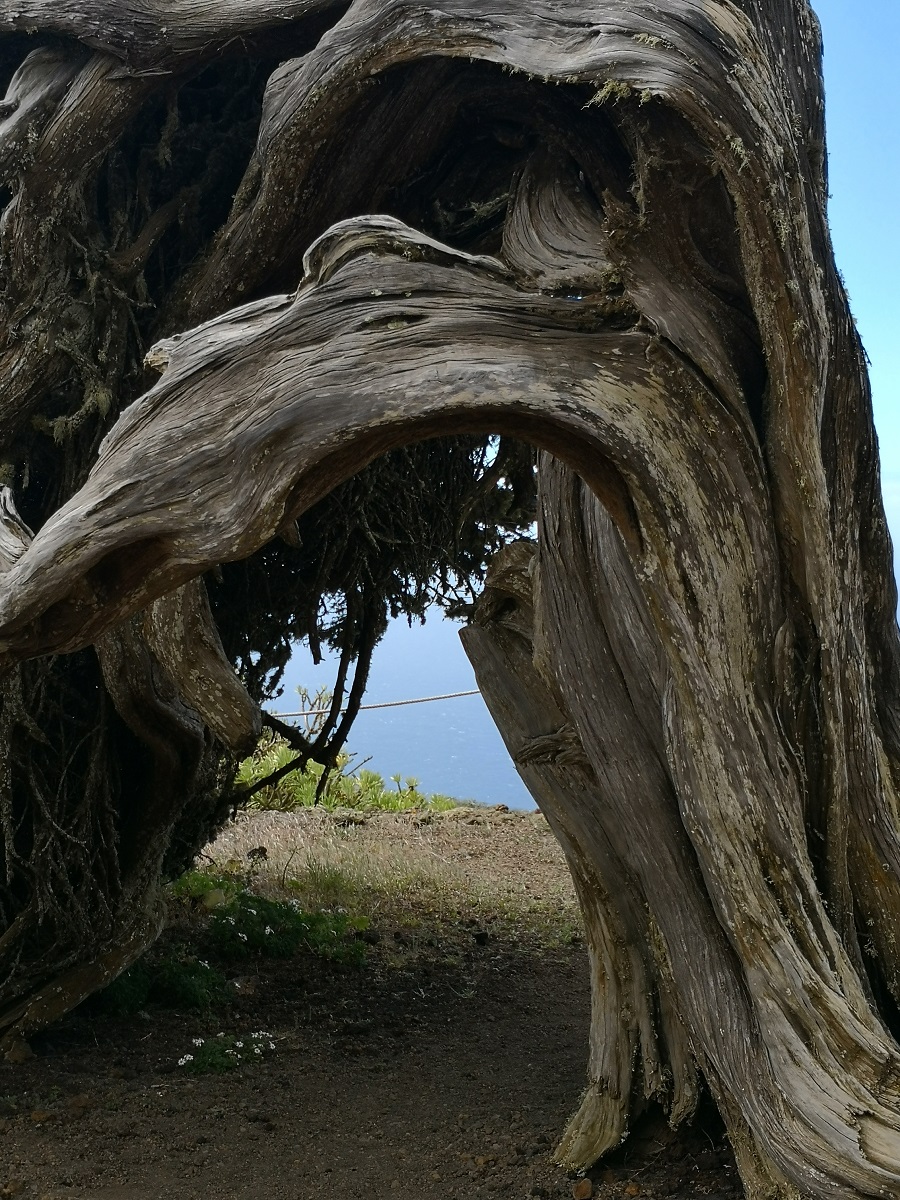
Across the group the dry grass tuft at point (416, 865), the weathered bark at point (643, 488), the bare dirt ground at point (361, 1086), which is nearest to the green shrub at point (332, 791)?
the dry grass tuft at point (416, 865)

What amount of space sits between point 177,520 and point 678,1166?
92.1 inches

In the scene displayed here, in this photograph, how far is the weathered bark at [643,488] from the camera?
104 inches

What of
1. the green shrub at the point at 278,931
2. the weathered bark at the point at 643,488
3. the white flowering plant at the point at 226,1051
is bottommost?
the white flowering plant at the point at 226,1051

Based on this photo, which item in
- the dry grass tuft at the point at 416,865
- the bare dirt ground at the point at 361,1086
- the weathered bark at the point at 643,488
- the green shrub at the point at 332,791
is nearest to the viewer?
the weathered bark at the point at 643,488

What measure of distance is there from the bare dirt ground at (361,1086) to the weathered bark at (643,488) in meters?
0.39

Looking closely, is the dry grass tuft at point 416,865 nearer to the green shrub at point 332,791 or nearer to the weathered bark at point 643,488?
the green shrub at point 332,791

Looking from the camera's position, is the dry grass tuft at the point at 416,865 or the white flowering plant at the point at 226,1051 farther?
the dry grass tuft at the point at 416,865

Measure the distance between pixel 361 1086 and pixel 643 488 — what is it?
2.80m

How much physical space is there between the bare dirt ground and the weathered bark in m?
0.39

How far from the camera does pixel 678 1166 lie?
3.22 metres

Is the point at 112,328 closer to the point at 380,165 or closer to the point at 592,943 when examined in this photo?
the point at 380,165

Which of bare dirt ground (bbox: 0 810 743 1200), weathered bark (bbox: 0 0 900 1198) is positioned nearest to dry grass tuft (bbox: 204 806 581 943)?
bare dirt ground (bbox: 0 810 743 1200)

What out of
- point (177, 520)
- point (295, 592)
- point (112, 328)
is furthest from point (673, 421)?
point (295, 592)

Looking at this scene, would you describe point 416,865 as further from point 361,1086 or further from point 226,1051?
point 361,1086
